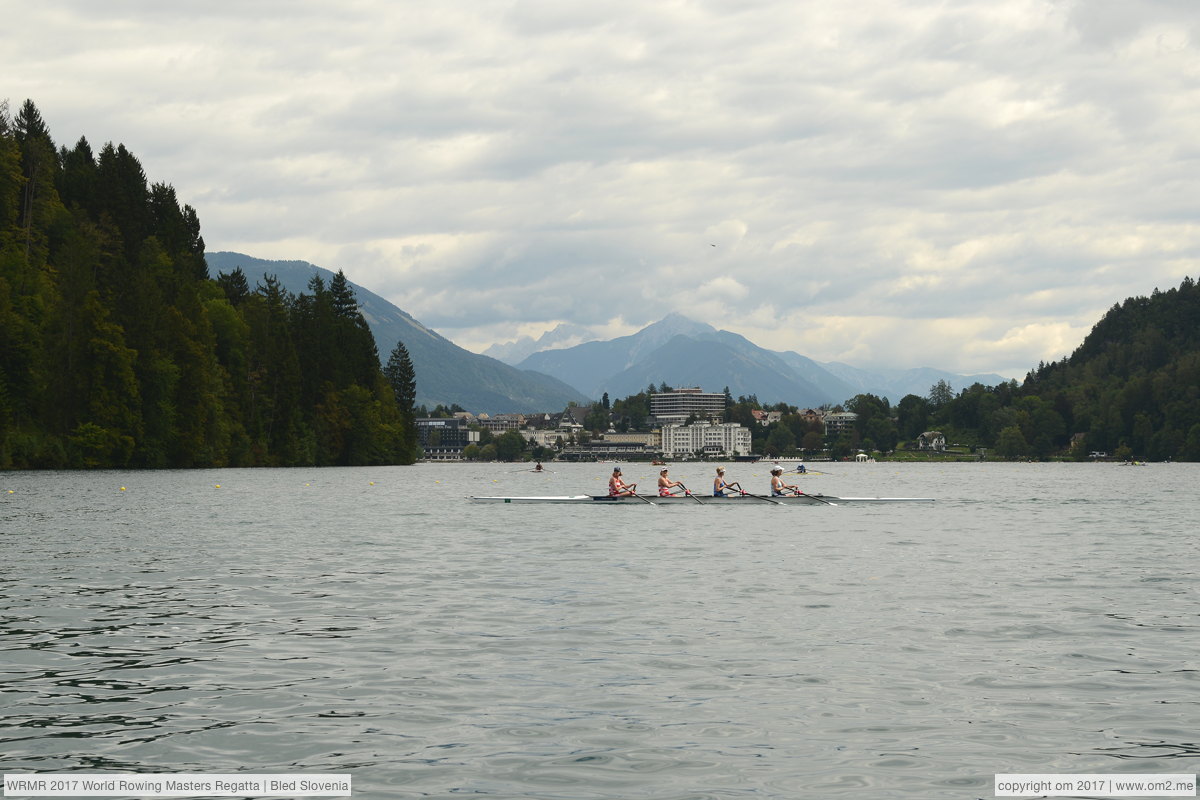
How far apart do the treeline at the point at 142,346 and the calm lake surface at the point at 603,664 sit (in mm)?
60722

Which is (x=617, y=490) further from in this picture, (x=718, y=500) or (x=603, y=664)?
(x=603, y=664)

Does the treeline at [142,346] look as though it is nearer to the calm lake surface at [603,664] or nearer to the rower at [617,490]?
the rower at [617,490]

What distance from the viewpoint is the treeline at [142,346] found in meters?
95.8

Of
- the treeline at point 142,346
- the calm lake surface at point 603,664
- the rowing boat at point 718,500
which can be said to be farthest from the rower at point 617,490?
the treeline at point 142,346

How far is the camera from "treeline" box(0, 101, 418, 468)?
95.8 metres

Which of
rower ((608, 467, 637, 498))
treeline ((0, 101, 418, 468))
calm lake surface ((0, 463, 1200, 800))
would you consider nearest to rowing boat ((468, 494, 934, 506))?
rower ((608, 467, 637, 498))

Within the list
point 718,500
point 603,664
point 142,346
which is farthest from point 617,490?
point 142,346

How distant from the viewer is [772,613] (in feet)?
77.2

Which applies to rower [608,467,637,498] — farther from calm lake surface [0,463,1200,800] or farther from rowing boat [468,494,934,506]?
calm lake surface [0,463,1200,800]

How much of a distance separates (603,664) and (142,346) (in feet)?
309

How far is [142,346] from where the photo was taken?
10262 cm

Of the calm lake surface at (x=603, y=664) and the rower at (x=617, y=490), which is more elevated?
the rower at (x=617, y=490)

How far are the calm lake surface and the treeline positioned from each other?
6072 cm

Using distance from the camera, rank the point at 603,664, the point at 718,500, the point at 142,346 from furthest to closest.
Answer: the point at 142,346 < the point at 718,500 < the point at 603,664
